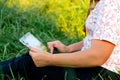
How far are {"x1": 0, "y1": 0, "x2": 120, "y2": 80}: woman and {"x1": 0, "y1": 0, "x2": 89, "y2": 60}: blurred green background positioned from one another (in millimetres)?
949

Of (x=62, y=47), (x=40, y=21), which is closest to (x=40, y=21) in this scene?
(x=40, y=21)

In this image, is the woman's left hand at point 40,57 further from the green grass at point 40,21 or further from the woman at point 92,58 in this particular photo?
the green grass at point 40,21

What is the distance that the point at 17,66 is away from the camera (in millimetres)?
3119

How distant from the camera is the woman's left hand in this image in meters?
2.87

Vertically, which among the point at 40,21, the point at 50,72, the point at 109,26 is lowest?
the point at 40,21

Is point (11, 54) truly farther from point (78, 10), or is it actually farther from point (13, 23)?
point (78, 10)

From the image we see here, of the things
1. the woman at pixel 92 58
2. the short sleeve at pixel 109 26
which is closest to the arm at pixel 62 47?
the woman at pixel 92 58

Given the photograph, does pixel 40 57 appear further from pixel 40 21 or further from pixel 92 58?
pixel 40 21

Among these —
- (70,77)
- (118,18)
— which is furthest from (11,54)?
(118,18)

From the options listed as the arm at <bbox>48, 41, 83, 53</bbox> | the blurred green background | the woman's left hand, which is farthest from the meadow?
the woman's left hand

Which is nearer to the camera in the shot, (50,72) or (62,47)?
(50,72)

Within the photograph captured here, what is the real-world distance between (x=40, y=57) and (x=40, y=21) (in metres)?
2.09

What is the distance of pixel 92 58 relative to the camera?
276 centimetres

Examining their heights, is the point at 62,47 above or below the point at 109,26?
below
